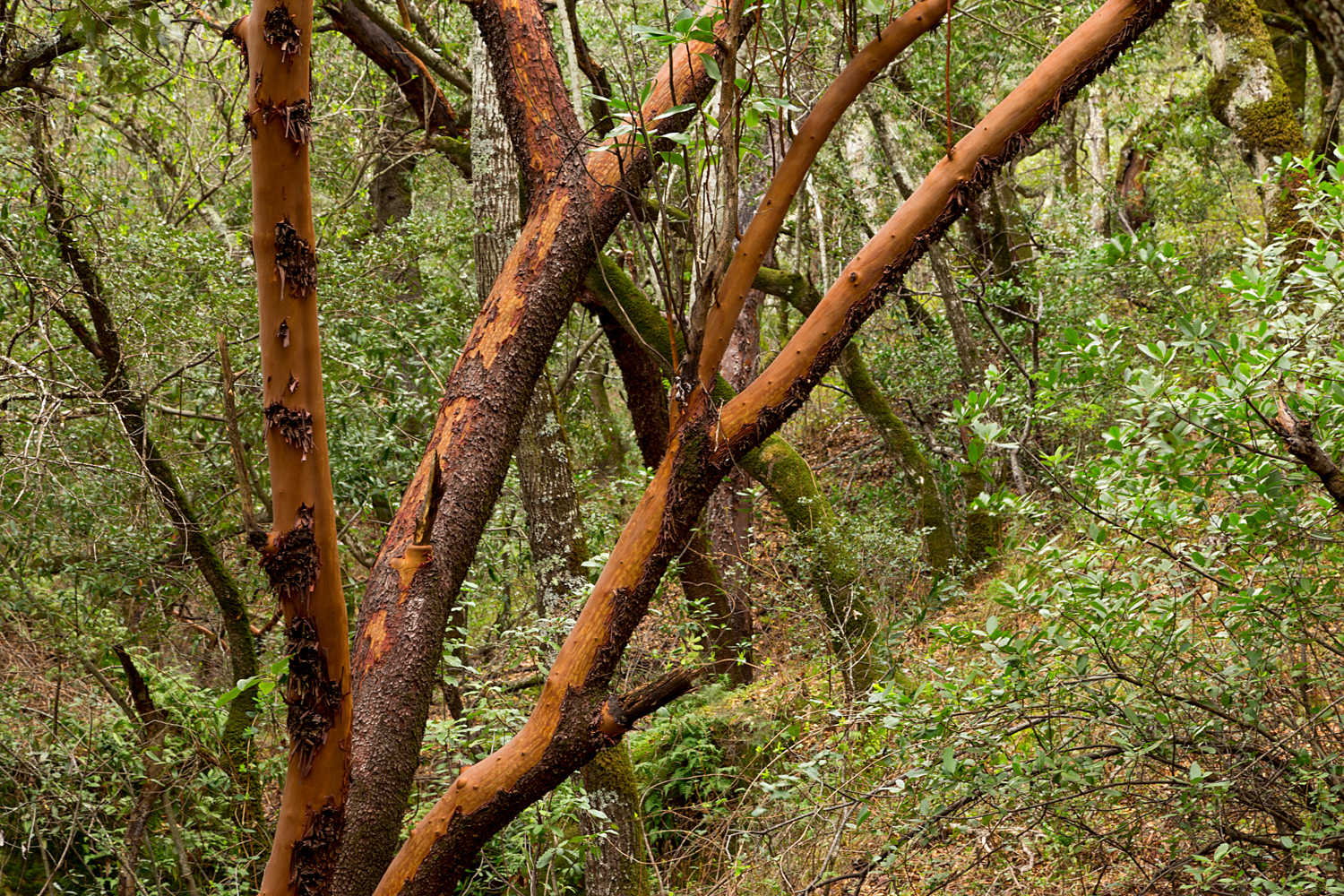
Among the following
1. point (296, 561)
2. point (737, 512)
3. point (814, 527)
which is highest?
point (737, 512)

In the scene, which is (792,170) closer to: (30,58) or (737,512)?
(30,58)

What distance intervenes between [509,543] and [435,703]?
5.59 ft

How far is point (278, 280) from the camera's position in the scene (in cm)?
181

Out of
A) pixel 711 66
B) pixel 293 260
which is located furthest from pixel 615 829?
pixel 711 66

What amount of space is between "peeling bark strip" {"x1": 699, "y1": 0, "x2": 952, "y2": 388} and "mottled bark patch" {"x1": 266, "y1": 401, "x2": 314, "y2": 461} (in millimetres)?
869

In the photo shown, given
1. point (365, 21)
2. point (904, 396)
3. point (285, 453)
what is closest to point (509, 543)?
point (365, 21)

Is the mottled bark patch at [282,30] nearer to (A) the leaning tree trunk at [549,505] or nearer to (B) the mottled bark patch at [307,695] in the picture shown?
(B) the mottled bark patch at [307,695]

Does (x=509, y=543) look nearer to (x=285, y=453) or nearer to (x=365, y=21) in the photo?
(x=365, y=21)

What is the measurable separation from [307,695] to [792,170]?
1586 millimetres

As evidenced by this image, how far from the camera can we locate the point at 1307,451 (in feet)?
7.30

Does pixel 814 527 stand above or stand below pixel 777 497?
below

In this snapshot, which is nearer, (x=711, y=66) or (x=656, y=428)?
(x=711, y=66)

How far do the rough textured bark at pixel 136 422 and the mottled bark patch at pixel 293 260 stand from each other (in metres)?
3.70

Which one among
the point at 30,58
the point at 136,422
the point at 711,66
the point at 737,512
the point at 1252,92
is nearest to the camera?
the point at 711,66
